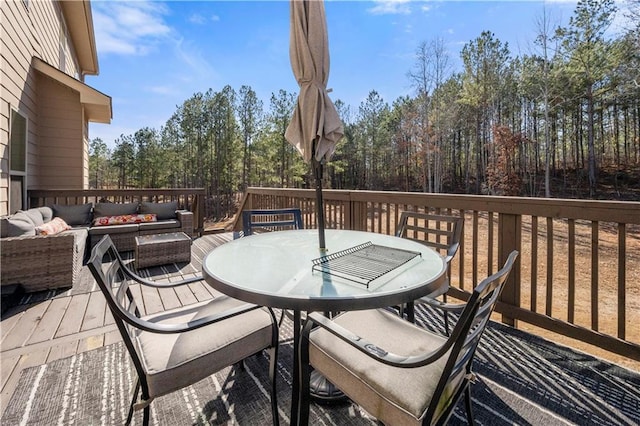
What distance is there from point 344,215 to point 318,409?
9.00 feet

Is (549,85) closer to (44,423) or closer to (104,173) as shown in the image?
(44,423)

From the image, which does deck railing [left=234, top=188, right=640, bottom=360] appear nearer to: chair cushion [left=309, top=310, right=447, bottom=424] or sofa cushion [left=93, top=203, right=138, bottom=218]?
chair cushion [left=309, top=310, right=447, bottom=424]

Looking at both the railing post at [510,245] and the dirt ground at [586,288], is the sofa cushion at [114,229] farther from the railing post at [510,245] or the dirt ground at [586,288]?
the dirt ground at [586,288]

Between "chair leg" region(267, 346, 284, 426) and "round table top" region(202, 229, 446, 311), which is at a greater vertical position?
"round table top" region(202, 229, 446, 311)

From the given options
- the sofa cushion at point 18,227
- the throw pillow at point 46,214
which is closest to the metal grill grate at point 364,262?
the sofa cushion at point 18,227

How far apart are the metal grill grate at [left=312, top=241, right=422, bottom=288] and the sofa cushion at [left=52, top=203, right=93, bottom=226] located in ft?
17.8

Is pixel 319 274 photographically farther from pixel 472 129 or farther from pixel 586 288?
pixel 472 129

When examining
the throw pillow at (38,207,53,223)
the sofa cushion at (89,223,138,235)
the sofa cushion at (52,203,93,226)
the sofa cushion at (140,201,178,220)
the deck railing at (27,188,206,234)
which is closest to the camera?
the throw pillow at (38,207,53,223)

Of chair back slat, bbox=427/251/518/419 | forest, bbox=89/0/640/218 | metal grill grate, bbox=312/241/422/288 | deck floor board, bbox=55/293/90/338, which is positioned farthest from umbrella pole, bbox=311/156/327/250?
forest, bbox=89/0/640/218

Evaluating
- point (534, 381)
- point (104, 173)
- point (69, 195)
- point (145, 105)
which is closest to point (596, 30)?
point (534, 381)

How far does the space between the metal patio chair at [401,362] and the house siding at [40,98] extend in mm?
4625

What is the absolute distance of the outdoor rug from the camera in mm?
1568

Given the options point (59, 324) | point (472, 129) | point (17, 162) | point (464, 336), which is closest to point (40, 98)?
point (17, 162)

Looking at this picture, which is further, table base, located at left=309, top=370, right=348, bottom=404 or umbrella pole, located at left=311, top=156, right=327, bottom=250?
umbrella pole, located at left=311, top=156, right=327, bottom=250
